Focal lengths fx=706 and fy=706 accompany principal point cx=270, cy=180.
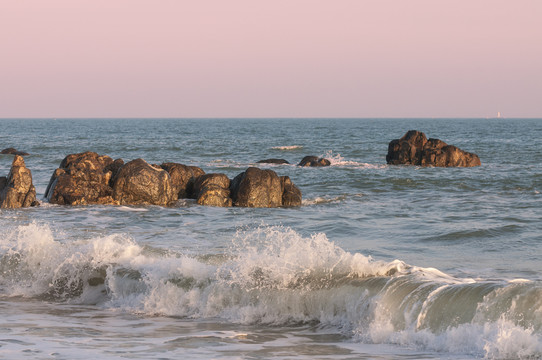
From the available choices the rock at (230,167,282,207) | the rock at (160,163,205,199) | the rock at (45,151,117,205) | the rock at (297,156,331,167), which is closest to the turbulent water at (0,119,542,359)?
the rock at (45,151,117,205)

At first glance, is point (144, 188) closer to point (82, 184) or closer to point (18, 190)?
point (82, 184)

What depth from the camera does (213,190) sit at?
17.9 metres

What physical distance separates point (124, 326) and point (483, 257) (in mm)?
6013

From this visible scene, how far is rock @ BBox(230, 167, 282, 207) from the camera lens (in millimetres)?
17766

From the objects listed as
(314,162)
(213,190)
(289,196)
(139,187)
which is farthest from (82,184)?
(314,162)

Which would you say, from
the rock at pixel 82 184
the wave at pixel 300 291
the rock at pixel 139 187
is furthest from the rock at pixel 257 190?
the wave at pixel 300 291

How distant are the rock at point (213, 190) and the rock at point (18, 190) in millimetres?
4026

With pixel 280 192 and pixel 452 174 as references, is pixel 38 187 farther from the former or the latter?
pixel 452 174

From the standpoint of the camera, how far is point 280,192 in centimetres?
1820

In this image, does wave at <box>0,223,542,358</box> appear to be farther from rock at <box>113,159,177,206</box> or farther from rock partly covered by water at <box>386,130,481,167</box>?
rock partly covered by water at <box>386,130,481,167</box>

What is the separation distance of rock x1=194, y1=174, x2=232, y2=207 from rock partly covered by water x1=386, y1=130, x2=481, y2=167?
15.4 metres

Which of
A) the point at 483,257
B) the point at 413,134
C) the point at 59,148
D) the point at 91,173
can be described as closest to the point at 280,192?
the point at 91,173

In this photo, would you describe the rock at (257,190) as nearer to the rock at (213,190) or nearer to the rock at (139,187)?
the rock at (213,190)

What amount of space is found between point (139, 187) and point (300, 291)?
32.3ft
